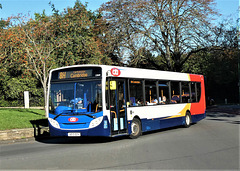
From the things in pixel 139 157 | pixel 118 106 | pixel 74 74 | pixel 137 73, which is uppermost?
pixel 137 73

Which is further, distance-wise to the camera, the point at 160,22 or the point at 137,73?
the point at 160,22

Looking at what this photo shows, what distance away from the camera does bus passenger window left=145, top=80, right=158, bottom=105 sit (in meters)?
14.5

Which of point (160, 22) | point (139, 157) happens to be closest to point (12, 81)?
point (160, 22)

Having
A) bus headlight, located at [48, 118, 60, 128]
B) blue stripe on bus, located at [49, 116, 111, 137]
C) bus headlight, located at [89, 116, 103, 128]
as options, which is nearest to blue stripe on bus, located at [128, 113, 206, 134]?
blue stripe on bus, located at [49, 116, 111, 137]

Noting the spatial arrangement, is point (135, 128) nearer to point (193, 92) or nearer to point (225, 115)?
point (193, 92)

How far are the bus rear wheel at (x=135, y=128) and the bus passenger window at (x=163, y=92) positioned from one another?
7.48ft

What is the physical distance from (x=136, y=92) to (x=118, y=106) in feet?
5.06

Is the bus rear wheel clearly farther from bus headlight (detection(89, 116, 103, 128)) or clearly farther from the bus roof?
bus headlight (detection(89, 116, 103, 128))

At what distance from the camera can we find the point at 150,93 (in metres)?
14.7

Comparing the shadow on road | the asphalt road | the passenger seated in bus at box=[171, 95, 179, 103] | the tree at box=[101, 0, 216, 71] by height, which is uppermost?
the tree at box=[101, 0, 216, 71]

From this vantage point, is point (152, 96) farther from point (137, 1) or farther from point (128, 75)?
point (137, 1)

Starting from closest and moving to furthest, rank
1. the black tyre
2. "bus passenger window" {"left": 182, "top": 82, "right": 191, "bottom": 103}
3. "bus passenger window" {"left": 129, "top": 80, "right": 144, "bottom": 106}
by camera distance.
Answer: "bus passenger window" {"left": 129, "top": 80, "right": 144, "bottom": 106} → "bus passenger window" {"left": 182, "top": 82, "right": 191, "bottom": 103} → the black tyre

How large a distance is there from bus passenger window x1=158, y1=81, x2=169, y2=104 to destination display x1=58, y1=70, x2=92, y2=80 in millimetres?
4535

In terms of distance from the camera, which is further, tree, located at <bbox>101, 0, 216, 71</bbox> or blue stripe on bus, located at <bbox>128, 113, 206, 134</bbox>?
tree, located at <bbox>101, 0, 216, 71</bbox>
